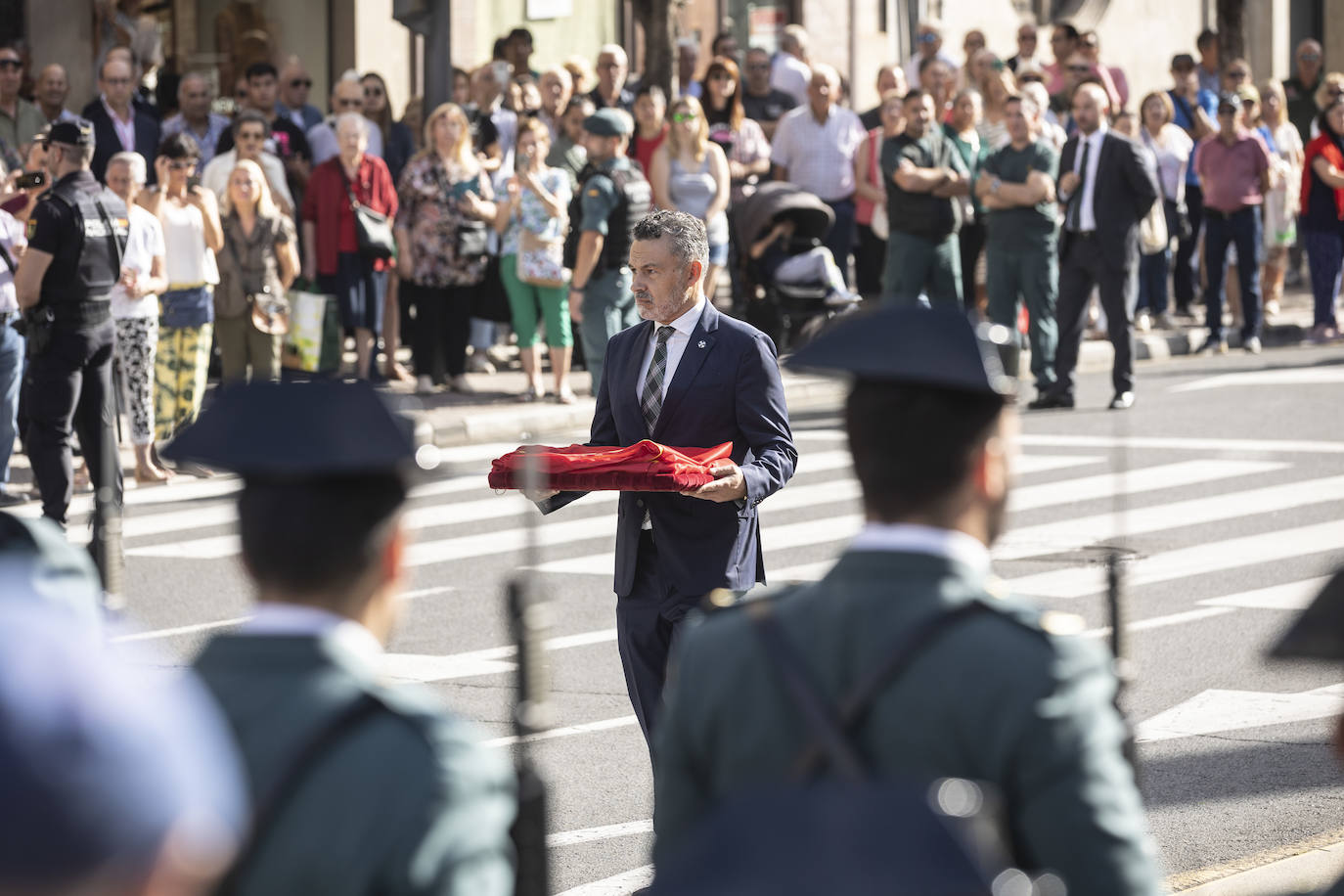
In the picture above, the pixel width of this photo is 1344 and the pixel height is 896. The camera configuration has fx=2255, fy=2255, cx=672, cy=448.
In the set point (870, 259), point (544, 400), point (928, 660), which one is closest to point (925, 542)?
point (928, 660)

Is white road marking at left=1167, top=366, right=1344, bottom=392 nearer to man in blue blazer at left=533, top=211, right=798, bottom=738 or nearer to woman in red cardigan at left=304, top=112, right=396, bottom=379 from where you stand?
woman in red cardigan at left=304, top=112, right=396, bottom=379

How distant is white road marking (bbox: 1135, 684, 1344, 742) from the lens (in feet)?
25.7

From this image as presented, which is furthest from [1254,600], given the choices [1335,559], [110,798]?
[110,798]

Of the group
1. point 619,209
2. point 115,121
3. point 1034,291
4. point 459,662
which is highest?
point 115,121

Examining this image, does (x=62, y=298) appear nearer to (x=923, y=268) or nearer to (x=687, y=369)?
(x=687, y=369)

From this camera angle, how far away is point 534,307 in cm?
1697

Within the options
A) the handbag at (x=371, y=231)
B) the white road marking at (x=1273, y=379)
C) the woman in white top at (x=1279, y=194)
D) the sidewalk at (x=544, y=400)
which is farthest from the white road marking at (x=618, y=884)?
the woman in white top at (x=1279, y=194)

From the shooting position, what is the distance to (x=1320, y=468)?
14.0 metres

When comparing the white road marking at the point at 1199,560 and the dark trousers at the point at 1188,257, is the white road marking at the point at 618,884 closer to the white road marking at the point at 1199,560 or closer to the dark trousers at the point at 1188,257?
the white road marking at the point at 1199,560

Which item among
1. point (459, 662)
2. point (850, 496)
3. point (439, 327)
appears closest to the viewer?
point (459, 662)

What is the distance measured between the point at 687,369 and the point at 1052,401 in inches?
428

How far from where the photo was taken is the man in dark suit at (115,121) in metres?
16.4

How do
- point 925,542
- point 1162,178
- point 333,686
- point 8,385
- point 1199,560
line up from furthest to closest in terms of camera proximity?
point 1162,178
point 8,385
point 1199,560
point 925,542
point 333,686

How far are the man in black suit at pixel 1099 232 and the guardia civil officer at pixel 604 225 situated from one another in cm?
330
